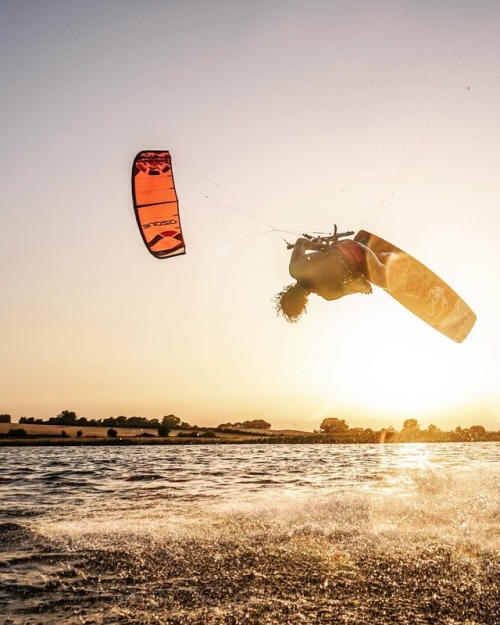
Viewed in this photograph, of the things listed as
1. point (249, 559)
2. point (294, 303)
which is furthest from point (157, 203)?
point (249, 559)

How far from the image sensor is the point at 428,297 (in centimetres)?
1087

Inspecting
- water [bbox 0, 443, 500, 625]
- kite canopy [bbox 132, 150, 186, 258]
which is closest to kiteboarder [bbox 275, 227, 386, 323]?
water [bbox 0, 443, 500, 625]

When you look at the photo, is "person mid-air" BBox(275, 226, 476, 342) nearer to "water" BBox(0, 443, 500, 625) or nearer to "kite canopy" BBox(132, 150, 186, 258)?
"water" BBox(0, 443, 500, 625)

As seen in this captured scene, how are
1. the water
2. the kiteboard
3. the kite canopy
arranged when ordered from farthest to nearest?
the kite canopy → the kiteboard → the water

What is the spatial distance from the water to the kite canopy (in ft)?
22.8

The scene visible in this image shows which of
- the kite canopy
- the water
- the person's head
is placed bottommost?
the water

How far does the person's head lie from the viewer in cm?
970

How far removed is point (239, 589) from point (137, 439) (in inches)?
2580

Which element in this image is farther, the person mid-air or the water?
the person mid-air


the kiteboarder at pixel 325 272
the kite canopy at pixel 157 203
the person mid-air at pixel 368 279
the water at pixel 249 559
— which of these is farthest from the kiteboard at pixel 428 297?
the kite canopy at pixel 157 203

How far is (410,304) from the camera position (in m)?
10.8

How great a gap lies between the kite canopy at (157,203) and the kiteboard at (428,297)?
5954mm

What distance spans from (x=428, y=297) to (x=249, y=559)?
6469 mm

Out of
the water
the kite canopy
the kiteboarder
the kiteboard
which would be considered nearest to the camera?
the water
